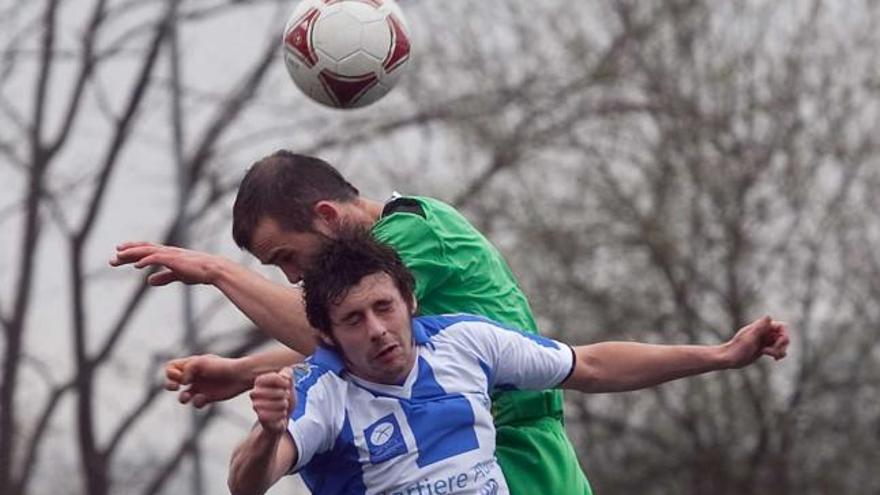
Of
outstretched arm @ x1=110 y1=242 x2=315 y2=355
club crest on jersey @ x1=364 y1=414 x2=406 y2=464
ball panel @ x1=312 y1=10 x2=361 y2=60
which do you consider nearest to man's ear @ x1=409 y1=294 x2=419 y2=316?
club crest on jersey @ x1=364 y1=414 x2=406 y2=464

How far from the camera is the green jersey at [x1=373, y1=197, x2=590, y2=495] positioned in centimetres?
567

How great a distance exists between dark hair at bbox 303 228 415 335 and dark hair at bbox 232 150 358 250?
0.40 m

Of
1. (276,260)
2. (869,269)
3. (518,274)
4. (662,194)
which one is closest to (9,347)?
(518,274)

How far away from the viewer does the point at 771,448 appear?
2067 centimetres

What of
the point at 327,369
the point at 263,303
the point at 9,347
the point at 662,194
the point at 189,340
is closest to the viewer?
the point at 327,369

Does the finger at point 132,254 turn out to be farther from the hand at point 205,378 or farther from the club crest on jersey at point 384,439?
the club crest on jersey at point 384,439

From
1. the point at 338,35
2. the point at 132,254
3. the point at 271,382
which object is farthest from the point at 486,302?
the point at 271,382

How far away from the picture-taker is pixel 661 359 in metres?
5.58

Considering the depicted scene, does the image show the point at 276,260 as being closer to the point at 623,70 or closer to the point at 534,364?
the point at 534,364

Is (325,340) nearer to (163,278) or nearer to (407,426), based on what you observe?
(407,426)

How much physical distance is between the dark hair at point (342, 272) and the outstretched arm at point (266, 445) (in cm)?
28

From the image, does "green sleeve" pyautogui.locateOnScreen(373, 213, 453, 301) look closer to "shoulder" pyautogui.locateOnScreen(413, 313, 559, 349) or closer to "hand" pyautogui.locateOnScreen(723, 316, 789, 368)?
"shoulder" pyautogui.locateOnScreen(413, 313, 559, 349)

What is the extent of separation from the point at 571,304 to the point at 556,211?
87 centimetres

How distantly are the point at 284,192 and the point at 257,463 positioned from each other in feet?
3.46
